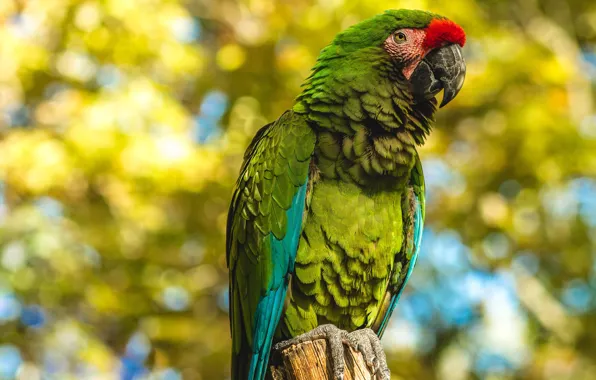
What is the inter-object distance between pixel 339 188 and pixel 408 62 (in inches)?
25.2

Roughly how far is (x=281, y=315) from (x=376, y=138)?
2.83 feet

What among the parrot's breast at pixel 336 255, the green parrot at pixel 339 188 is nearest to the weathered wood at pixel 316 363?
the green parrot at pixel 339 188

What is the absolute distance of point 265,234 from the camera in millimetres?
2980

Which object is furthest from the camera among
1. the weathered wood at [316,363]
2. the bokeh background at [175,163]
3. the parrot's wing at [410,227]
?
the bokeh background at [175,163]

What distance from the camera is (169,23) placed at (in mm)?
5984

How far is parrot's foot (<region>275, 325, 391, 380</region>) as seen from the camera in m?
2.55

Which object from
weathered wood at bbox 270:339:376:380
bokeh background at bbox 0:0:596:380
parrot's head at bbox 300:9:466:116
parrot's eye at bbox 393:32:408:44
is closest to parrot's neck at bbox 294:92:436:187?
parrot's head at bbox 300:9:466:116

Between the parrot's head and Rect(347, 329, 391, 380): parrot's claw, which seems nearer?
Rect(347, 329, 391, 380): parrot's claw

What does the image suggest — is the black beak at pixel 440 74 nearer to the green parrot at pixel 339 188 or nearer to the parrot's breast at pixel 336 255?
the green parrot at pixel 339 188

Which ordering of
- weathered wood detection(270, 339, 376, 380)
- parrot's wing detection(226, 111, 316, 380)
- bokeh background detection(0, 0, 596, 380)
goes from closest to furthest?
weathered wood detection(270, 339, 376, 380), parrot's wing detection(226, 111, 316, 380), bokeh background detection(0, 0, 596, 380)

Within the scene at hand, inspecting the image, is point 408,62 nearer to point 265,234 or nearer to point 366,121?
point 366,121

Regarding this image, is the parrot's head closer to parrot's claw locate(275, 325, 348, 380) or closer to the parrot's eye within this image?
the parrot's eye

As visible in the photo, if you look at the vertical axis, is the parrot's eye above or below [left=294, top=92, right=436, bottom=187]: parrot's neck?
above

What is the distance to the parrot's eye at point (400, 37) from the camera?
9.95ft
